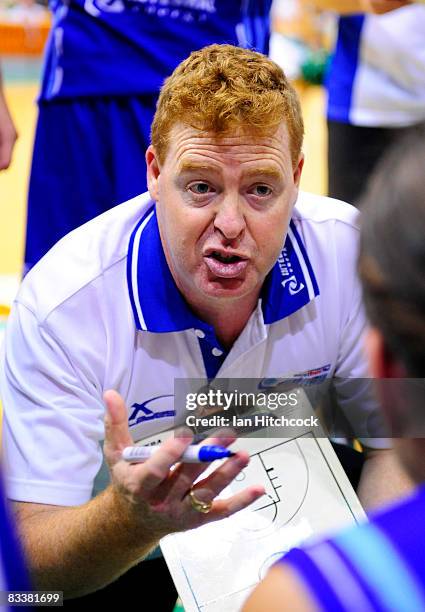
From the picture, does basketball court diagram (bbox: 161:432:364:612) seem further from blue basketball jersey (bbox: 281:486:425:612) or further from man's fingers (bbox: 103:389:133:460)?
blue basketball jersey (bbox: 281:486:425:612)

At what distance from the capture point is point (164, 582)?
1.90m

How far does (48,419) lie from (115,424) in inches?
16.6

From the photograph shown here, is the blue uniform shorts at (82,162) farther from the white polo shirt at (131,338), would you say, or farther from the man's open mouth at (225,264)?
the man's open mouth at (225,264)

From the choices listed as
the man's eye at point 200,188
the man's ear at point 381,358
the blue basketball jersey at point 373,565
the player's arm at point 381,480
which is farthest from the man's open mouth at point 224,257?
the blue basketball jersey at point 373,565

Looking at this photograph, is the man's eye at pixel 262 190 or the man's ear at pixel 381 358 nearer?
the man's ear at pixel 381 358

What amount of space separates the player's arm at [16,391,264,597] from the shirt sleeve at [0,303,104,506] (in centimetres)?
5

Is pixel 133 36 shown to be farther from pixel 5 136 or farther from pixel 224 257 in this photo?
pixel 224 257

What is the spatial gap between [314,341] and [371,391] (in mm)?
161

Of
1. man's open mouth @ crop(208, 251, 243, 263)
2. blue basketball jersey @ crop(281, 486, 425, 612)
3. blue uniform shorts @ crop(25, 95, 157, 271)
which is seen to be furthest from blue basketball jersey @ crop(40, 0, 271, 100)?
blue basketball jersey @ crop(281, 486, 425, 612)

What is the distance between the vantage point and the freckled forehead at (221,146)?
1812 mm

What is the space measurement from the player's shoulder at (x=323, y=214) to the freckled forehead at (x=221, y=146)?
0.24 meters

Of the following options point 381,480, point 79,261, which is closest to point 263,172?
point 79,261

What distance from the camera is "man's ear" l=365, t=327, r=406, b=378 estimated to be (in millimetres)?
1005

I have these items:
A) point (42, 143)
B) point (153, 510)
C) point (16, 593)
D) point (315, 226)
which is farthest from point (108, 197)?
point (16, 593)
